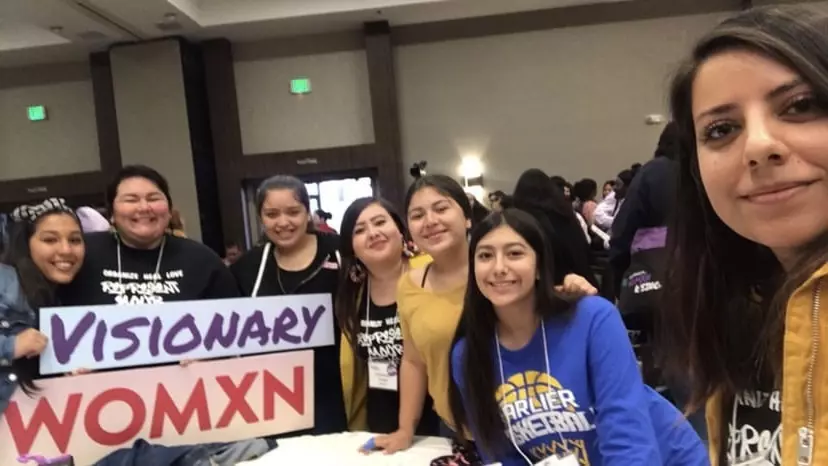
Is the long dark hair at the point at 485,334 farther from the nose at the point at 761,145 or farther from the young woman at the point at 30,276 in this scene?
the young woman at the point at 30,276

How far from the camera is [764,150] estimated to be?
29.7 inches

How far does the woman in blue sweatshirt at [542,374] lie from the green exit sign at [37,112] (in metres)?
9.45

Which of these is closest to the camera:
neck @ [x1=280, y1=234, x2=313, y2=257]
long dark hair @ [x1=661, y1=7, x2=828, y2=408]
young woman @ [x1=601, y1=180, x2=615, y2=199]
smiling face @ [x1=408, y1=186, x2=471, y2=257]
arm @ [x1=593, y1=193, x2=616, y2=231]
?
long dark hair @ [x1=661, y1=7, x2=828, y2=408]

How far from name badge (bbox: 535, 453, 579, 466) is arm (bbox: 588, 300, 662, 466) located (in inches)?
2.8

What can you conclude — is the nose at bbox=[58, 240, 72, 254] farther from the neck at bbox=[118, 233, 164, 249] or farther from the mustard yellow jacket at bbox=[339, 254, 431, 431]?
the mustard yellow jacket at bbox=[339, 254, 431, 431]

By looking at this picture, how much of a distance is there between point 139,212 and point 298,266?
0.61 m

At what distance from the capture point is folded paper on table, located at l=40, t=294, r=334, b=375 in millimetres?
2281

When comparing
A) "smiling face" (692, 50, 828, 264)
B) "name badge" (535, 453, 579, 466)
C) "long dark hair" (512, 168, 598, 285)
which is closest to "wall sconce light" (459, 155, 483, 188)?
"long dark hair" (512, 168, 598, 285)

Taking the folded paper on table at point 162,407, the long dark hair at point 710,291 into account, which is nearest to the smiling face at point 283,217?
the folded paper on table at point 162,407

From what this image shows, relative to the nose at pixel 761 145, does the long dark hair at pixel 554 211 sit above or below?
below

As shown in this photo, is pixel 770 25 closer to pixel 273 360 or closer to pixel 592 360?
pixel 592 360

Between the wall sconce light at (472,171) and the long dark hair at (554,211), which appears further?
the wall sconce light at (472,171)

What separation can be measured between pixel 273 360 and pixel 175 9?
6298 millimetres

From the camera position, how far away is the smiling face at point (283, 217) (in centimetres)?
267
